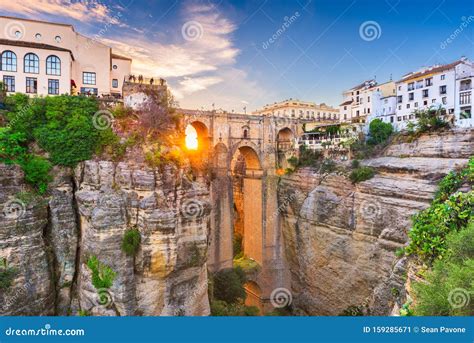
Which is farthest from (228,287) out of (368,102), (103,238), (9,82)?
(368,102)

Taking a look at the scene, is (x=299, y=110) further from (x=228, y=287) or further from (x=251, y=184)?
(x=228, y=287)

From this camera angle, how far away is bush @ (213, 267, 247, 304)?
2048cm

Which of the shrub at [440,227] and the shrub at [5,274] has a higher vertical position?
the shrub at [440,227]

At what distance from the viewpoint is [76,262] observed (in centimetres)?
1170

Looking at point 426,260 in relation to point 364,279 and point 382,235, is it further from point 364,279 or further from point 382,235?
point 364,279

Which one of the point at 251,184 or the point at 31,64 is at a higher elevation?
the point at 31,64

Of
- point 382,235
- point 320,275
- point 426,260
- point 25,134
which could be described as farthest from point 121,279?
point 320,275

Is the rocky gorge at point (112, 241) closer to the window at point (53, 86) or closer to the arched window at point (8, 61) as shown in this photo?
the window at point (53, 86)
